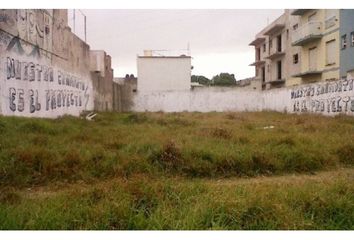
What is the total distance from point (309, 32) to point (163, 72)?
12516mm

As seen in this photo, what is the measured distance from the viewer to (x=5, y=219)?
11.8 ft

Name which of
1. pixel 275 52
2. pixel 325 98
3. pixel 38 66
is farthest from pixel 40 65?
pixel 275 52

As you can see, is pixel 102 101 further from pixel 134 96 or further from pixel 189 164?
pixel 189 164

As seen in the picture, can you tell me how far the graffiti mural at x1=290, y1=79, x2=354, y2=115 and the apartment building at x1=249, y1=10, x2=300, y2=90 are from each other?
8.46 metres

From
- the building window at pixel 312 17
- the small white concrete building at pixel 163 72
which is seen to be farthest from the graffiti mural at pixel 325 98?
the small white concrete building at pixel 163 72

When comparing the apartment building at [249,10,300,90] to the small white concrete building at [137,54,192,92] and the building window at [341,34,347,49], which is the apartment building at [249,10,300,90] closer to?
the building window at [341,34,347,49]

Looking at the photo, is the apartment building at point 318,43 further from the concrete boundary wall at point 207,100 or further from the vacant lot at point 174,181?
the vacant lot at point 174,181

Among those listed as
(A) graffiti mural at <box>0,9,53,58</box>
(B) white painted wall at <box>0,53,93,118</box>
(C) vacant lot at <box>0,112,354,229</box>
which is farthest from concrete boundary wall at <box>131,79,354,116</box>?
(C) vacant lot at <box>0,112,354,229</box>

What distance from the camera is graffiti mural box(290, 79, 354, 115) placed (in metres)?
16.1

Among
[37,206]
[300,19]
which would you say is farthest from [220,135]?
[300,19]

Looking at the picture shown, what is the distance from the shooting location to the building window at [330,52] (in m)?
23.0

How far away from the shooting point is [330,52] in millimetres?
23562

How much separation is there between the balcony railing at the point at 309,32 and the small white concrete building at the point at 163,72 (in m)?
9.56

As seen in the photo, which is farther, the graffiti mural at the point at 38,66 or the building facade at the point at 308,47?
the building facade at the point at 308,47
